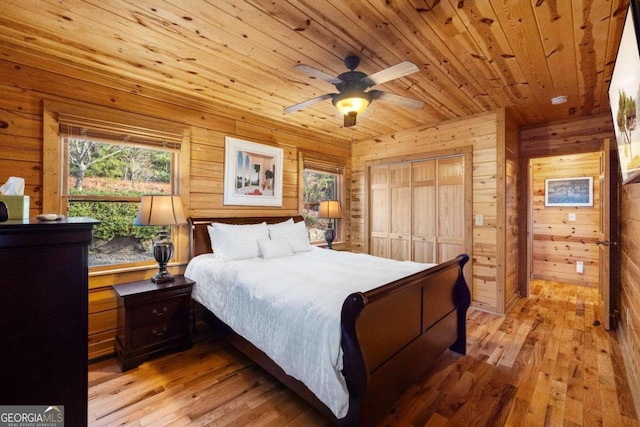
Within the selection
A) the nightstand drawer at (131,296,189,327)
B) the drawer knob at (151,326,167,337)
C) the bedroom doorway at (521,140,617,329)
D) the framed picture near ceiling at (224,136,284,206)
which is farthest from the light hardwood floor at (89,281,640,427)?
the bedroom doorway at (521,140,617,329)

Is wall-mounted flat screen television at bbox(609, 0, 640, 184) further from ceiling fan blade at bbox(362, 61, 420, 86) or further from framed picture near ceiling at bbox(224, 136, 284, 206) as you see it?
framed picture near ceiling at bbox(224, 136, 284, 206)

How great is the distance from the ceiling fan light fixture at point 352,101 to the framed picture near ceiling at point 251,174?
1705mm

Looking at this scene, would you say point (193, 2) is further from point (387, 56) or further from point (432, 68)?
point (432, 68)

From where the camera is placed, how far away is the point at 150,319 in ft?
8.11

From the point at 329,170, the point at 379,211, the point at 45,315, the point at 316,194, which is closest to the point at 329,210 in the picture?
the point at 316,194

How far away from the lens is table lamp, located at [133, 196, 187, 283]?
2527mm

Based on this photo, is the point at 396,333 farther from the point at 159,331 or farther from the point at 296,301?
the point at 159,331

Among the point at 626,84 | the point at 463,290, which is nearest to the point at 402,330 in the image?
the point at 463,290

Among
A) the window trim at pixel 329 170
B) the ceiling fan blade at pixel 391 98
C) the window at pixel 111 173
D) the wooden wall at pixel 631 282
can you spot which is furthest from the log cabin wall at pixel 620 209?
the window at pixel 111 173

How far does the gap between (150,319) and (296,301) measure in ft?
4.99

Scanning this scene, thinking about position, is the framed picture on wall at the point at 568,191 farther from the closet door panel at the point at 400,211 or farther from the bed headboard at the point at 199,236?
the bed headboard at the point at 199,236

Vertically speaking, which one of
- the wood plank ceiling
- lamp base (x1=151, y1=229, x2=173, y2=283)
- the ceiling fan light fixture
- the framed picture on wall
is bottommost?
lamp base (x1=151, y1=229, x2=173, y2=283)

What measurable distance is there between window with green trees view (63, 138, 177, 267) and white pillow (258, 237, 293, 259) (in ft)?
3.69

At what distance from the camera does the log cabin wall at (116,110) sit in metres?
2.22
